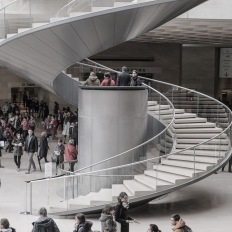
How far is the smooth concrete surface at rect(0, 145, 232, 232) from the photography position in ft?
44.0

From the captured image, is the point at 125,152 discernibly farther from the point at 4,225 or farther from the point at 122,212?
the point at 4,225

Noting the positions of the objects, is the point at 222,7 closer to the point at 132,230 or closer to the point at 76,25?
the point at 76,25

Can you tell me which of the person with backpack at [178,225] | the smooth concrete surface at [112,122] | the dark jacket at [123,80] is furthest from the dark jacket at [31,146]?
the person with backpack at [178,225]

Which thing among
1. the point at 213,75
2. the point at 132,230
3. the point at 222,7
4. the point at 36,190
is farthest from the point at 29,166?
the point at 213,75

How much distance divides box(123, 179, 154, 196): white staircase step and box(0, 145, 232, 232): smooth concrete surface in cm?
57

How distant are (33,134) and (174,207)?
18.8 ft

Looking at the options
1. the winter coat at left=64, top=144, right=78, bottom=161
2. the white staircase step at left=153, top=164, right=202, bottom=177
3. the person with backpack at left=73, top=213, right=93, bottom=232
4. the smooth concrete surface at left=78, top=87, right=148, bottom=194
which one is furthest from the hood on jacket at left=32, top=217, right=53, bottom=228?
the winter coat at left=64, top=144, right=78, bottom=161

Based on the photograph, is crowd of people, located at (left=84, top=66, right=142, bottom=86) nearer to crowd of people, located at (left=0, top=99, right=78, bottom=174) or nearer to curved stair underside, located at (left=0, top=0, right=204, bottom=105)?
curved stair underside, located at (left=0, top=0, right=204, bottom=105)

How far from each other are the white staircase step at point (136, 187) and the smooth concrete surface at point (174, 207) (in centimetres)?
57

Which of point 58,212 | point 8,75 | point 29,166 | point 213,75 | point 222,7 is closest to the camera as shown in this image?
point 58,212

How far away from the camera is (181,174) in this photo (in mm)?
14852

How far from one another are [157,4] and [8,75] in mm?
21342

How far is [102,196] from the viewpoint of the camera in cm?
1409

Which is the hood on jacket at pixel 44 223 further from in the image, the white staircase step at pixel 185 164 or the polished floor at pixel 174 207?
the white staircase step at pixel 185 164
